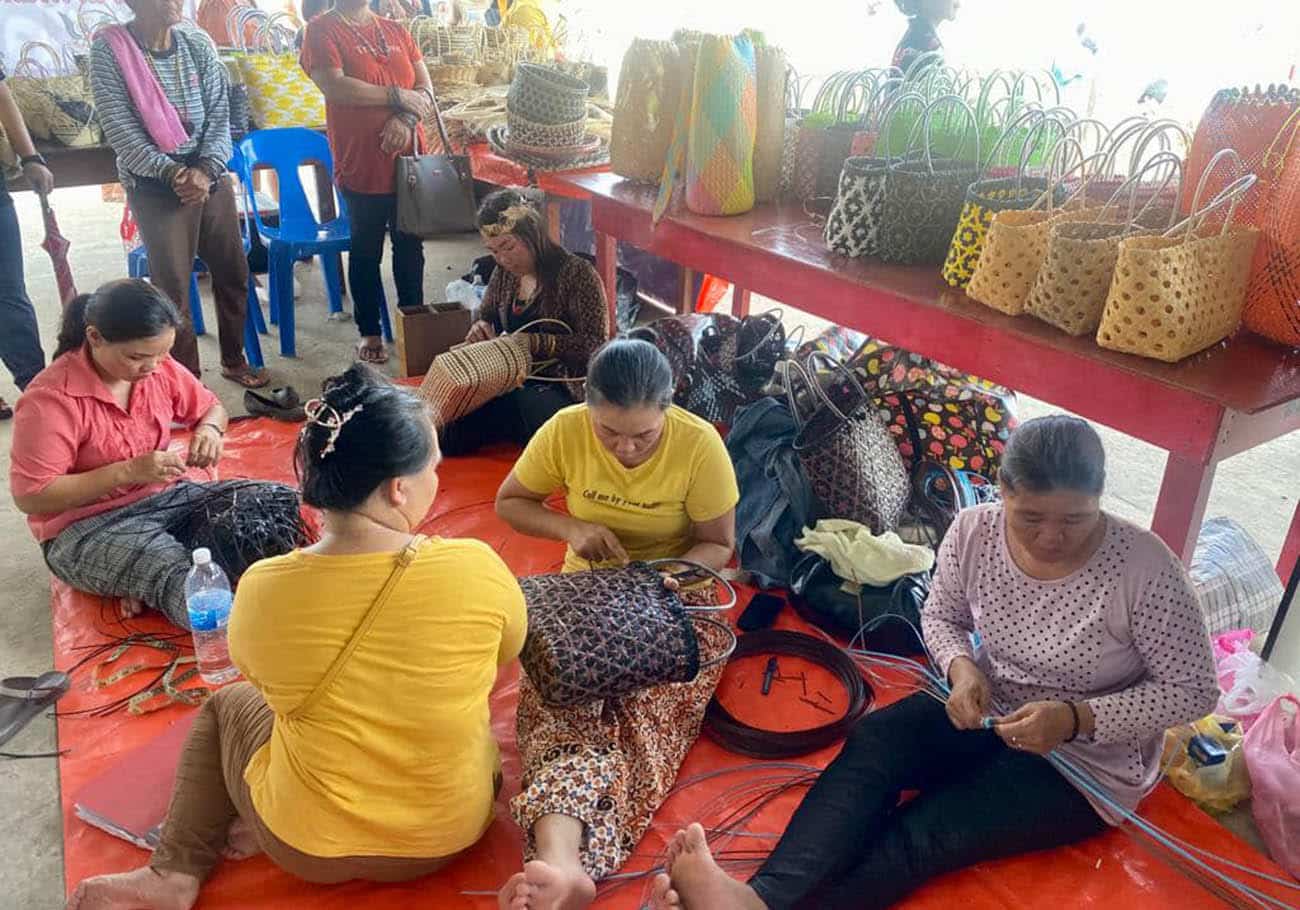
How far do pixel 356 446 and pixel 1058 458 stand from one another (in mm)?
1060

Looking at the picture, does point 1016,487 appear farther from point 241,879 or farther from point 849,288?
point 241,879

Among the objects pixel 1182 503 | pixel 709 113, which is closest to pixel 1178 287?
pixel 1182 503

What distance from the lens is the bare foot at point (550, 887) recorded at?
148 cm

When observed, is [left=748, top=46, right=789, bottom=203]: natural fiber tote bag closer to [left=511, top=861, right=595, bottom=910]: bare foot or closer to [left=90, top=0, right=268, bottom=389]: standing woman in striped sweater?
[left=90, top=0, right=268, bottom=389]: standing woman in striped sweater

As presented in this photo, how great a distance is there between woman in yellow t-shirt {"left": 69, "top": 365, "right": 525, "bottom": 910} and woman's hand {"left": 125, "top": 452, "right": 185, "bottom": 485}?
3.12 feet

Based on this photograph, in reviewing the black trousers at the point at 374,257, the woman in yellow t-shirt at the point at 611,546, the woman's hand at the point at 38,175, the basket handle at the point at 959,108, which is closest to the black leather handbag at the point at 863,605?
the woman in yellow t-shirt at the point at 611,546

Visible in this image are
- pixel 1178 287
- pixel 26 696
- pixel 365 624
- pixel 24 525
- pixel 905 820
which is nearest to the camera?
pixel 365 624

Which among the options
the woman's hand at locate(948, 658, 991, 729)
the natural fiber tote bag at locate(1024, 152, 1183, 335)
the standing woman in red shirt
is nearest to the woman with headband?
the standing woman in red shirt

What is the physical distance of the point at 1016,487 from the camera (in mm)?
1539

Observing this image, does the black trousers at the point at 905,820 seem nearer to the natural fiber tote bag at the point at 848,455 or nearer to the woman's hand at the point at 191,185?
the natural fiber tote bag at the point at 848,455

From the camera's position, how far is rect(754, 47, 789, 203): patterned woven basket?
295 centimetres

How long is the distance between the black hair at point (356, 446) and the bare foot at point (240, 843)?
0.77 metres

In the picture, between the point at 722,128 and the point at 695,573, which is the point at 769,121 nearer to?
the point at 722,128

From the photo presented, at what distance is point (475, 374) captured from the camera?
123 inches
